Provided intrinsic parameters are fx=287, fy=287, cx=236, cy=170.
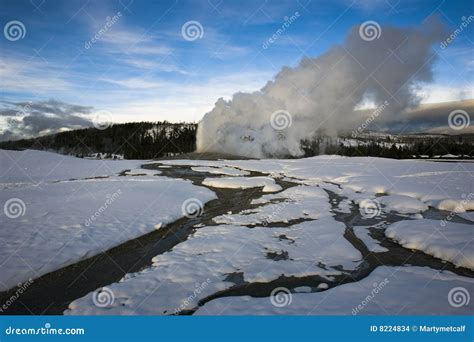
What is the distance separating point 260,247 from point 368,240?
131 inches

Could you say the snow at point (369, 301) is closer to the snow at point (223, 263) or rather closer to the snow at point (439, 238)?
the snow at point (223, 263)

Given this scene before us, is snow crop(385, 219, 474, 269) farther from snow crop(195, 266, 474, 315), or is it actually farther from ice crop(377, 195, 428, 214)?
ice crop(377, 195, 428, 214)

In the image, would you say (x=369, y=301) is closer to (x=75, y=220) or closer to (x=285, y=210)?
(x=285, y=210)

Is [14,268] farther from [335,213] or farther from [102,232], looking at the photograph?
[335,213]

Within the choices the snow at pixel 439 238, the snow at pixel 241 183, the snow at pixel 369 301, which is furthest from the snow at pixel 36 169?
the snow at pixel 439 238

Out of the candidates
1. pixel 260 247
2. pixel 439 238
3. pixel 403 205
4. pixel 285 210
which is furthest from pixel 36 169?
pixel 439 238

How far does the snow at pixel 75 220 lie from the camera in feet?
22.1

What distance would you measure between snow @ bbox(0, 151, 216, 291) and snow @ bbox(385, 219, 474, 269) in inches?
305

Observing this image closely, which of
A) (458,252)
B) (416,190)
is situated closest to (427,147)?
(416,190)

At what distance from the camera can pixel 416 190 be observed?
1559 centimetres

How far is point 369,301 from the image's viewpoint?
17.0 ft

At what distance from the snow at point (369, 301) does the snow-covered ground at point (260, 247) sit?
18mm

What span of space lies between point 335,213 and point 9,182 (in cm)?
1897

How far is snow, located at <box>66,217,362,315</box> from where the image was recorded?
5.25 m
